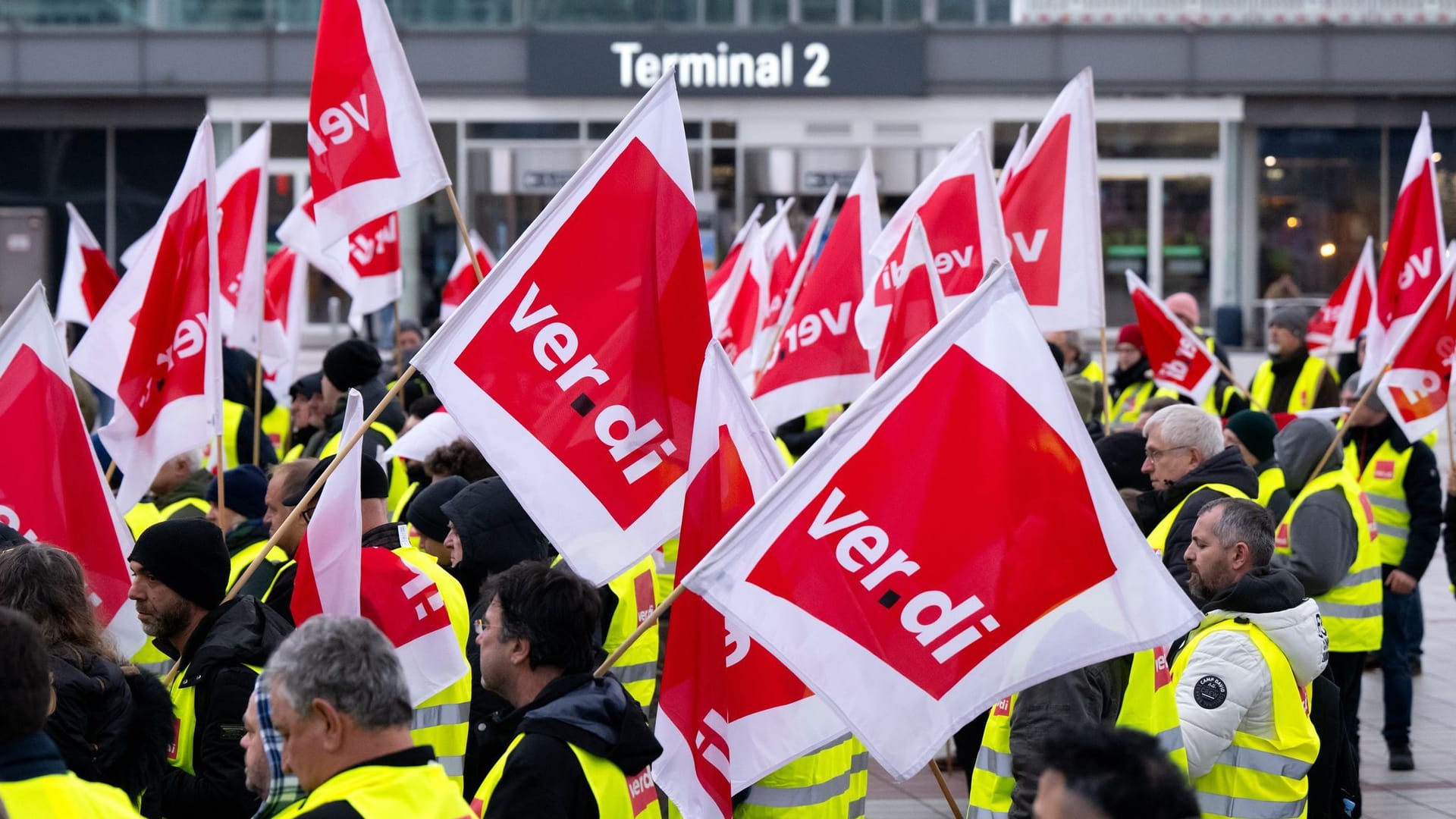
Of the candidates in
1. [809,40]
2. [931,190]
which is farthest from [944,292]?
[809,40]

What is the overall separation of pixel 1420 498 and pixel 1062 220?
258 centimetres

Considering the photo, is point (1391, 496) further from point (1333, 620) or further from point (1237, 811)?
point (1237, 811)

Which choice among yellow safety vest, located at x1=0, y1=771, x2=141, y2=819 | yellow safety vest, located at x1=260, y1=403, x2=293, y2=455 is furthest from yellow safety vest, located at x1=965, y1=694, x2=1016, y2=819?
yellow safety vest, located at x1=260, y1=403, x2=293, y2=455

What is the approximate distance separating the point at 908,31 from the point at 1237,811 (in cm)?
2362

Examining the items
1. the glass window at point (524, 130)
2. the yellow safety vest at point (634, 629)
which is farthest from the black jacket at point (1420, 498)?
the glass window at point (524, 130)

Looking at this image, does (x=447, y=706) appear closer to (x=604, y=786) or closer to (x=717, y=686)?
(x=717, y=686)

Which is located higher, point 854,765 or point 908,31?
point 908,31

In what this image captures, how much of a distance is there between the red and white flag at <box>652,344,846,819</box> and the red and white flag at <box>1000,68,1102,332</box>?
392 centimetres

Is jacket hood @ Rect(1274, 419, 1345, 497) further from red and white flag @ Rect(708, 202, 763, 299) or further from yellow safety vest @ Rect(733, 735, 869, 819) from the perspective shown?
red and white flag @ Rect(708, 202, 763, 299)

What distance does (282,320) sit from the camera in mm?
12266

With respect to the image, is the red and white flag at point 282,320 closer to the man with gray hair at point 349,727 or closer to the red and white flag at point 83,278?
the red and white flag at point 83,278

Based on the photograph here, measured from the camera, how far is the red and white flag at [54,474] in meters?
5.17

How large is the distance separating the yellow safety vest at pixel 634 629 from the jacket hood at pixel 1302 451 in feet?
11.0

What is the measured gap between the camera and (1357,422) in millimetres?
9359
